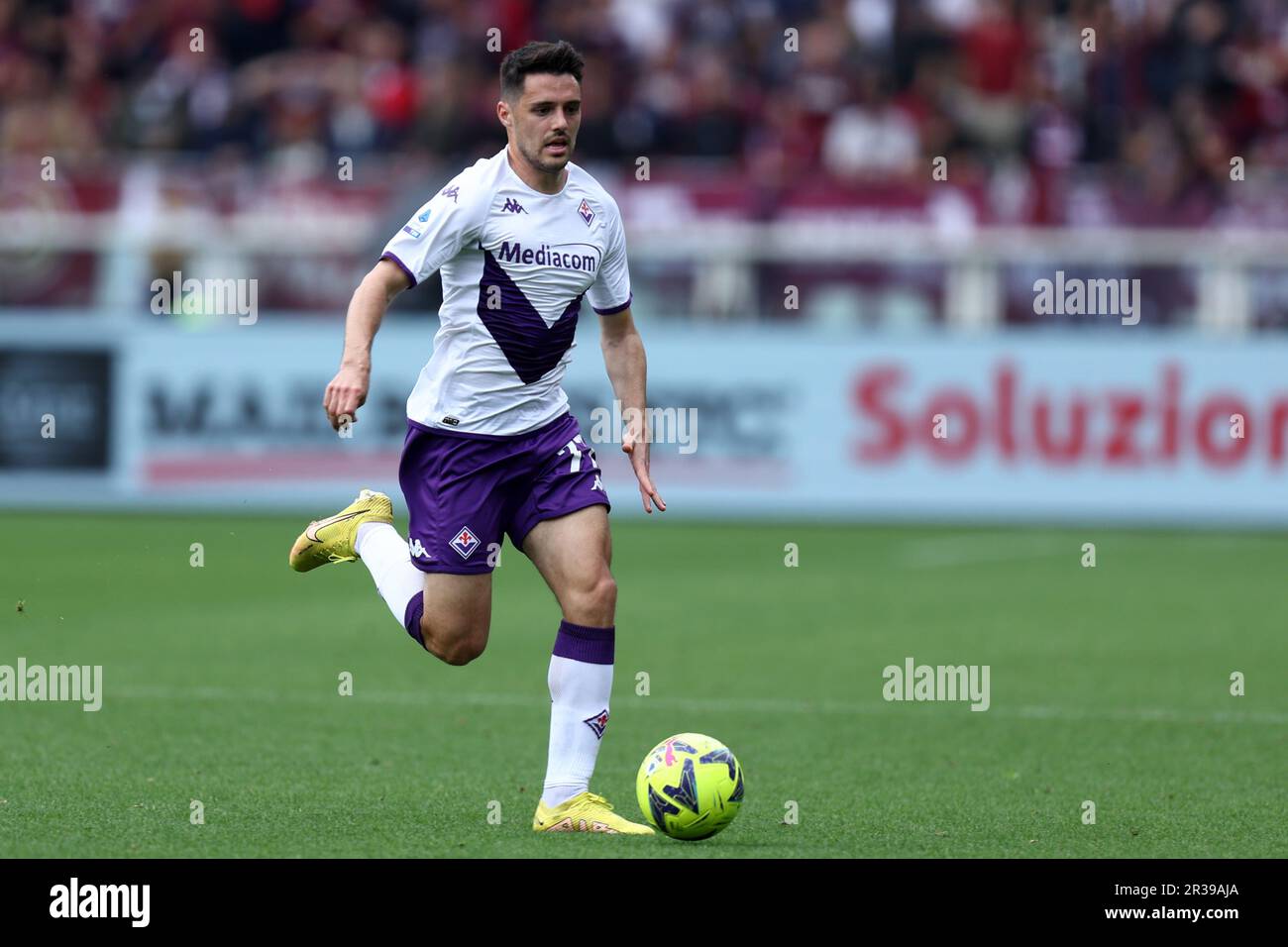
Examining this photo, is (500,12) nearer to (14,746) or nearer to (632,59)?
(632,59)

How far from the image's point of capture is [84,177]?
66.6 feet

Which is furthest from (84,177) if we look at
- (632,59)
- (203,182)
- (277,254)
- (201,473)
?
(632,59)

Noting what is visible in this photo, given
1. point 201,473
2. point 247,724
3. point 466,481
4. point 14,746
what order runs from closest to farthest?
point 466,481 < point 14,746 < point 247,724 < point 201,473

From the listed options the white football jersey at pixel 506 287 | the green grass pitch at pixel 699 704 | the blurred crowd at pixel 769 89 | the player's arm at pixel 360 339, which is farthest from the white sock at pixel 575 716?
the blurred crowd at pixel 769 89

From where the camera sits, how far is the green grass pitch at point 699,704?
6660mm

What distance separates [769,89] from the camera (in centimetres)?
2139

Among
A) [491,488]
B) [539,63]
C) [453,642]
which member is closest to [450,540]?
[491,488]

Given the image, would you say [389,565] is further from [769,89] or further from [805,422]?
[769,89]

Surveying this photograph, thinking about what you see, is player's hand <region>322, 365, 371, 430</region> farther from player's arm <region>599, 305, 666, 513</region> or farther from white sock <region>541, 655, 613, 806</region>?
player's arm <region>599, 305, 666, 513</region>

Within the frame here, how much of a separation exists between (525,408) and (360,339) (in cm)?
79

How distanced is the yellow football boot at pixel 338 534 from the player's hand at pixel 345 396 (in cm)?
165

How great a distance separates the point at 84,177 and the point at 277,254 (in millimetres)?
2406

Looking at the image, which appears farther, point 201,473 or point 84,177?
point 84,177

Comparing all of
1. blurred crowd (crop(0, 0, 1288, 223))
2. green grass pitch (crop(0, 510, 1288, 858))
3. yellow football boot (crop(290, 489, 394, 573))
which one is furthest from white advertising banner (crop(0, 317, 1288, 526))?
yellow football boot (crop(290, 489, 394, 573))
